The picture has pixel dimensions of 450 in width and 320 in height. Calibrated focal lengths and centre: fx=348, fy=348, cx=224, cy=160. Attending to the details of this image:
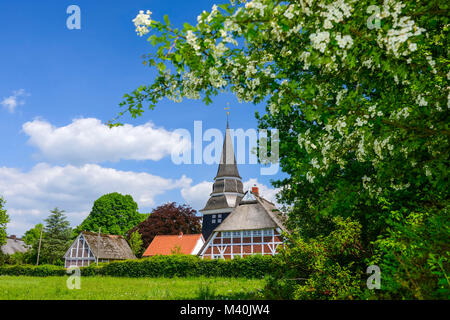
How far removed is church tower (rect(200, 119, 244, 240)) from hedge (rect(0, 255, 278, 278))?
19.3 m

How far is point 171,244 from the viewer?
47.7 meters

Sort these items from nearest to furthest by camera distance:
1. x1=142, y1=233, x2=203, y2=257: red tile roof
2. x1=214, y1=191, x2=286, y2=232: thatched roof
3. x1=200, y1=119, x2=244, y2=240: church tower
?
x1=214, y1=191, x2=286, y2=232: thatched roof → x1=142, y1=233, x2=203, y2=257: red tile roof → x1=200, y1=119, x2=244, y2=240: church tower

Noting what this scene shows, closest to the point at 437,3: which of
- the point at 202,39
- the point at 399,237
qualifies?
the point at 202,39

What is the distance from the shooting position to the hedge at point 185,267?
995 inches

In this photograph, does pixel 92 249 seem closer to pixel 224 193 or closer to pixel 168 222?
pixel 168 222

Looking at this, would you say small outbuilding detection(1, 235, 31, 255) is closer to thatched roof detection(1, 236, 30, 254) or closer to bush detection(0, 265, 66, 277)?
thatched roof detection(1, 236, 30, 254)

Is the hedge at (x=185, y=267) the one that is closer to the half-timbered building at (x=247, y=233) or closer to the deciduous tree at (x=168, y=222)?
the half-timbered building at (x=247, y=233)

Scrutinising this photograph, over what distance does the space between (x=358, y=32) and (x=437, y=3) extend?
41.2 inches

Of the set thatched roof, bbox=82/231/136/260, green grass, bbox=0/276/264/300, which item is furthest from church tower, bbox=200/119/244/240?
green grass, bbox=0/276/264/300

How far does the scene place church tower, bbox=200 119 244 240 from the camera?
48.2 meters

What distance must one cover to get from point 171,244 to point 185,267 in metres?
20.9

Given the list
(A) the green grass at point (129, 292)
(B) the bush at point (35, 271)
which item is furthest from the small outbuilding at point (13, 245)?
(A) the green grass at point (129, 292)

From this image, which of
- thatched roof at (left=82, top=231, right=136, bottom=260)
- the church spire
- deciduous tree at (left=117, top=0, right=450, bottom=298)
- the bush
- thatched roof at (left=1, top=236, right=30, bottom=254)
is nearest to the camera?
deciduous tree at (left=117, top=0, right=450, bottom=298)
